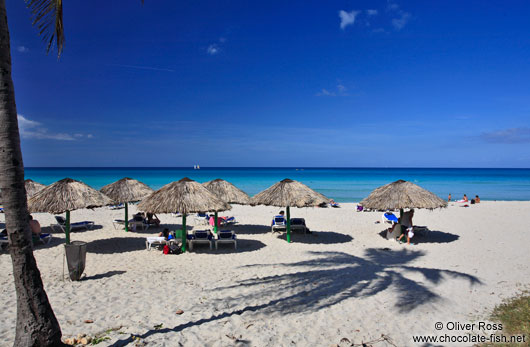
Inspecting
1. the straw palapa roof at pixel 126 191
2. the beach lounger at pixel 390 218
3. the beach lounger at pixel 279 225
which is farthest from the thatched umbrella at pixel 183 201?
the beach lounger at pixel 390 218

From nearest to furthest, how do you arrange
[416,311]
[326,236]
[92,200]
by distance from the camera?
[416,311] → [92,200] → [326,236]

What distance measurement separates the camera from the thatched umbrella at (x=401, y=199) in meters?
12.0

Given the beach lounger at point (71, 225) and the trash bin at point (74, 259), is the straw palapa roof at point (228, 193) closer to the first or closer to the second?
the beach lounger at point (71, 225)

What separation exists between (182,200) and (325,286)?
5.43m

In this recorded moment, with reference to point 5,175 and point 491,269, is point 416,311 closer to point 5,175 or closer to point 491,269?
point 491,269

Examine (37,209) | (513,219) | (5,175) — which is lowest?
(513,219)

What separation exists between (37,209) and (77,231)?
496 centimetres

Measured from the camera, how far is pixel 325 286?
6.94 meters

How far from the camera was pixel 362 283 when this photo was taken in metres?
7.15

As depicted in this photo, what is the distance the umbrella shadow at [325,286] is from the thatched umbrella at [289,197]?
8.43 feet

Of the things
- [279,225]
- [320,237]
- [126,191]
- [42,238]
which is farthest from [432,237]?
[42,238]

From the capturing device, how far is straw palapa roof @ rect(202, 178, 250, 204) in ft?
45.8

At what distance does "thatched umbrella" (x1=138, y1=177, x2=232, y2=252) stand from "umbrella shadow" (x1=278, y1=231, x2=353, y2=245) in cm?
379

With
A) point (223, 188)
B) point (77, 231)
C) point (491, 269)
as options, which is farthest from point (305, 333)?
point (77, 231)
